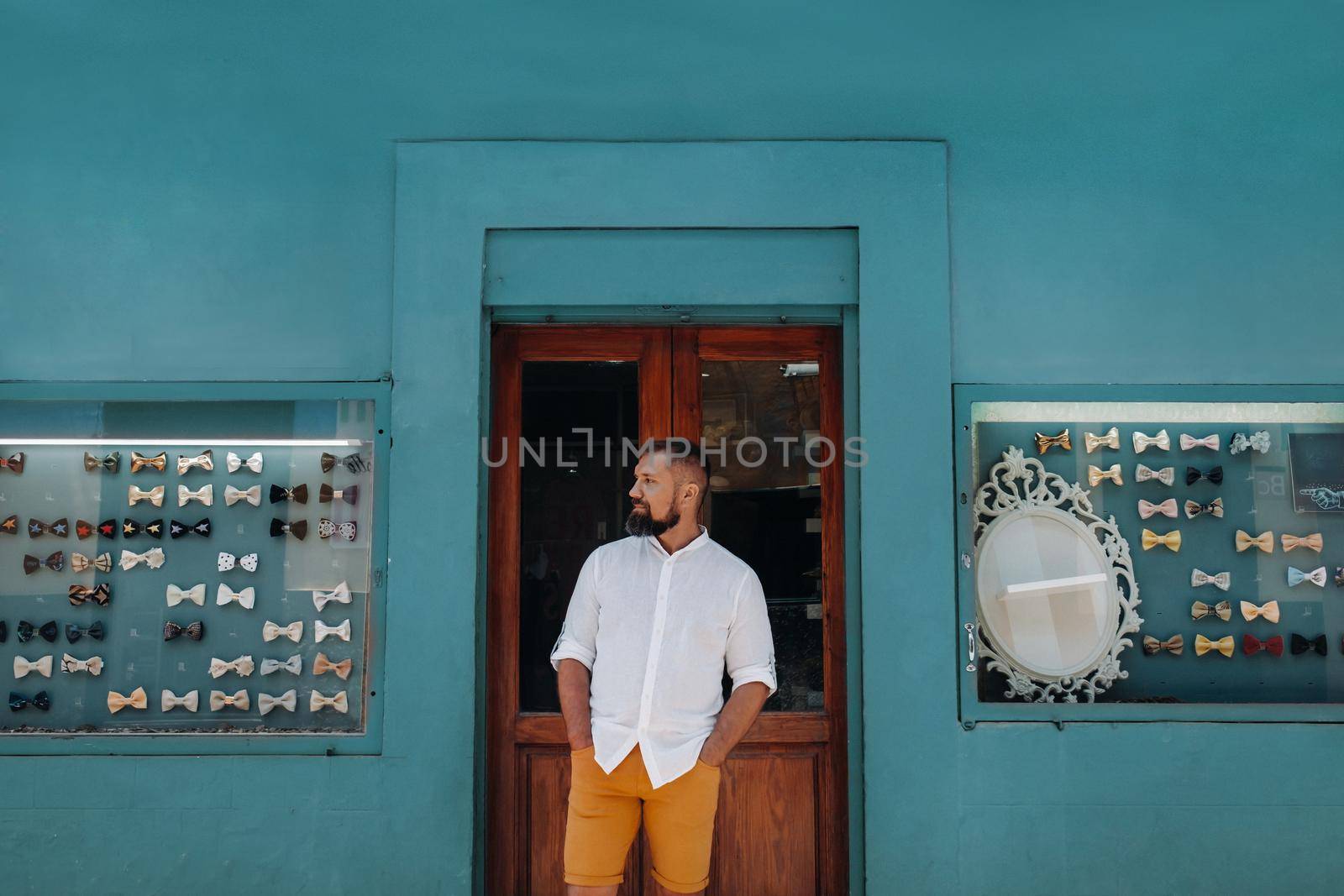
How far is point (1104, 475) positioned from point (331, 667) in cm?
344

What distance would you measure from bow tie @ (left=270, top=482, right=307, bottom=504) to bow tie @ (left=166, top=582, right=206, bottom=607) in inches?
19.0

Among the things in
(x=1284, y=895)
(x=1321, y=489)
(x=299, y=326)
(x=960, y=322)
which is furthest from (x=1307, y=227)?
(x=299, y=326)

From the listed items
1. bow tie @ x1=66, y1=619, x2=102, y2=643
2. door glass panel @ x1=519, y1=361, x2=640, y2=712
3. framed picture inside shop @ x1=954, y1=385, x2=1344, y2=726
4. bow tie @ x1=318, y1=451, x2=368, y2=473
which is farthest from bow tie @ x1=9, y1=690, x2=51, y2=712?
framed picture inside shop @ x1=954, y1=385, x2=1344, y2=726

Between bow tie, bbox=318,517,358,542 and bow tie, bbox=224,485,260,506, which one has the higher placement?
bow tie, bbox=224,485,260,506

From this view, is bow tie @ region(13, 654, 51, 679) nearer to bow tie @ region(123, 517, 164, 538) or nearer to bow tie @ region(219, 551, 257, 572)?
bow tie @ region(123, 517, 164, 538)

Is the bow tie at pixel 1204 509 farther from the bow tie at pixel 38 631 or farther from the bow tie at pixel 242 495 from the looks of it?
the bow tie at pixel 38 631

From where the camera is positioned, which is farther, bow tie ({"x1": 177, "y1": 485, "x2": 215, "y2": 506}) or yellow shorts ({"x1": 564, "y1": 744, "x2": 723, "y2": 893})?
bow tie ({"x1": 177, "y1": 485, "x2": 215, "y2": 506})

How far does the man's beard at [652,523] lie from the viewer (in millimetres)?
3346

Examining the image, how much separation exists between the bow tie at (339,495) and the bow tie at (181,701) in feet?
3.22

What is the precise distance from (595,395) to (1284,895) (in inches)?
139

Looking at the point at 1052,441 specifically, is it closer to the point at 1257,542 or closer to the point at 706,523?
the point at 1257,542

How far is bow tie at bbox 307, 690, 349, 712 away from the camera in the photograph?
13.2 ft

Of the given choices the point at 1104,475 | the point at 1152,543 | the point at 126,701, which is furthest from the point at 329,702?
the point at 1152,543

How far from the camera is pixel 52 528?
4.15 m
